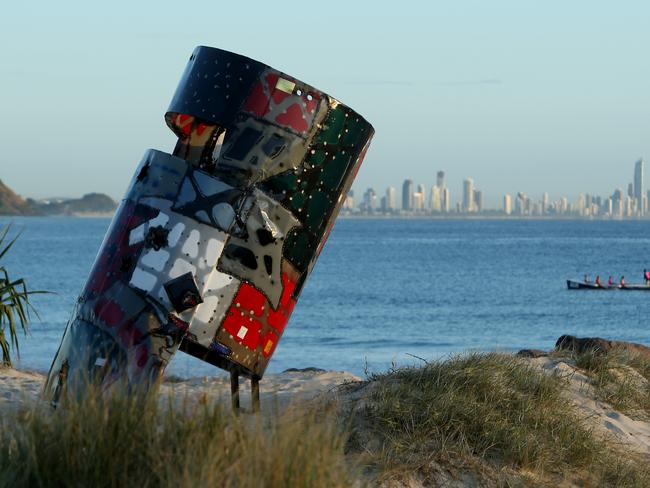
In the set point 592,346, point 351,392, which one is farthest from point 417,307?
point 351,392

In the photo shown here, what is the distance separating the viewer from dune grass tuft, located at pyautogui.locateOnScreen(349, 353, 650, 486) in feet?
23.4

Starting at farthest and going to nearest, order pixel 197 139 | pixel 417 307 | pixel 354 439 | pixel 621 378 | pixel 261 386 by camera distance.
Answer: pixel 417 307 < pixel 261 386 < pixel 621 378 < pixel 197 139 < pixel 354 439

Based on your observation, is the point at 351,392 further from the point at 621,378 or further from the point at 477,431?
the point at 621,378

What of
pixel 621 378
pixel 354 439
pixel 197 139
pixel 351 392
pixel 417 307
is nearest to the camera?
pixel 354 439

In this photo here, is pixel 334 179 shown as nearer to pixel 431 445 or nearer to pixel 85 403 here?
pixel 431 445

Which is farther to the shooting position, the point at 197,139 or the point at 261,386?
the point at 261,386

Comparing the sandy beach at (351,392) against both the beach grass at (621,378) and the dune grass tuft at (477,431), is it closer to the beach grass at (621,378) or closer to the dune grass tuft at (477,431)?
the beach grass at (621,378)

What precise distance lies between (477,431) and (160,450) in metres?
3.07

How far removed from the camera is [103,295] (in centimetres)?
743

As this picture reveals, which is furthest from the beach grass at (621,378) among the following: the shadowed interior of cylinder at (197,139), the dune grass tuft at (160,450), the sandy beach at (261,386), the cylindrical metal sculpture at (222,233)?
the dune grass tuft at (160,450)

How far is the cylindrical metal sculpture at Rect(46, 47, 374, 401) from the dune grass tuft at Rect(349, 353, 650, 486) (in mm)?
994

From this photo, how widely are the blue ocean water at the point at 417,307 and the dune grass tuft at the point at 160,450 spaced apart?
1.74 m

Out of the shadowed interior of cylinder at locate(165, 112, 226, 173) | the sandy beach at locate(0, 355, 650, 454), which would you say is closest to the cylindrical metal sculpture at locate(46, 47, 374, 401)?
the shadowed interior of cylinder at locate(165, 112, 226, 173)

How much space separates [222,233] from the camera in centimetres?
728
